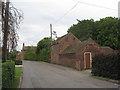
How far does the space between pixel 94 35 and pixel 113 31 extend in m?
7.00

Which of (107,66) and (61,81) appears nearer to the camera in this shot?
(61,81)

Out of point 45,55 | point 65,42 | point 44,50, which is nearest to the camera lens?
point 65,42

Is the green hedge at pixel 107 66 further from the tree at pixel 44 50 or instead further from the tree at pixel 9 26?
the tree at pixel 44 50

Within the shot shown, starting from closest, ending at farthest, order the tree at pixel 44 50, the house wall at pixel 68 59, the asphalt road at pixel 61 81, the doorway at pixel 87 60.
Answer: the asphalt road at pixel 61 81 → the doorway at pixel 87 60 → the house wall at pixel 68 59 → the tree at pixel 44 50

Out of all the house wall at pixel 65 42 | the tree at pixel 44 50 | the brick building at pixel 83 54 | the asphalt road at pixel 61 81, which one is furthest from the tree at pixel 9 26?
the tree at pixel 44 50

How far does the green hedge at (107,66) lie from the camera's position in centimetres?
1700

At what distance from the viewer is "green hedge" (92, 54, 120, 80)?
17000mm

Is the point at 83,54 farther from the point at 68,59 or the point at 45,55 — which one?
the point at 45,55

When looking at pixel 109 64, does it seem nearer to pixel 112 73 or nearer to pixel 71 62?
pixel 112 73

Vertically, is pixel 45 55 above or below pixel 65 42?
below

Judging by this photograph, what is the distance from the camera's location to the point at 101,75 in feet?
64.1

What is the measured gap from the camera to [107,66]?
18.3 meters

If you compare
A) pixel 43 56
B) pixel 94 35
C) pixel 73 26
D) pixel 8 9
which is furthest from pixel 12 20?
pixel 73 26

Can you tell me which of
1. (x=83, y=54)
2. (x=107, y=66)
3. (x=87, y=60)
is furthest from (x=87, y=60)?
(x=107, y=66)
